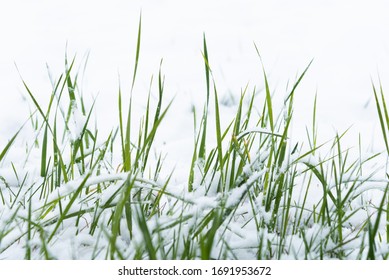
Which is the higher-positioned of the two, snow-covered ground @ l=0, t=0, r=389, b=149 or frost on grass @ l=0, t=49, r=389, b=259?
snow-covered ground @ l=0, t=0, r=389, b=149

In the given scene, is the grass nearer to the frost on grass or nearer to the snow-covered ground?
the frost on grass

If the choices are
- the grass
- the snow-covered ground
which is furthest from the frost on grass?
the snow-covered ground

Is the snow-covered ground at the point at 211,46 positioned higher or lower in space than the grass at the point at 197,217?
higher

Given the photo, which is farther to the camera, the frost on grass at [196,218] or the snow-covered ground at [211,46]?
the snow-covered ground at [211,46]

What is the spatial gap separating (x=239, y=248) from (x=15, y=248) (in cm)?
38

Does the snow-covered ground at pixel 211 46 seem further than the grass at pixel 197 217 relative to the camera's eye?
Yes

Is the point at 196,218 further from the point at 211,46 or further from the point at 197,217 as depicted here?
the point at 211,46

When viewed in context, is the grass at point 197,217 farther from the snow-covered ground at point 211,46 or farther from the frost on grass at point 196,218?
the snow-covered ground at point 211,46

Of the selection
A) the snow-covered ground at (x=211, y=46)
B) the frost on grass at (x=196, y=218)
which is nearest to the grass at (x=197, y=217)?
the frost on grass at (x=196, y=218)

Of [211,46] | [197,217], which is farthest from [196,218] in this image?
[211,46]

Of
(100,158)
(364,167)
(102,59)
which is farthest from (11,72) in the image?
(364,167)

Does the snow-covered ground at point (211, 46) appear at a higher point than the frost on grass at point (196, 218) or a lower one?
higher

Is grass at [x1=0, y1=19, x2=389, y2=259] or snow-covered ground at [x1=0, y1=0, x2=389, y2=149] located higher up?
snow-covered ground at [x1=0, y1=0, x2=389, y2=149]

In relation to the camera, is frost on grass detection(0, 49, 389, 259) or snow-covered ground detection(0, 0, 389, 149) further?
snow-covered ground detection(0, 0, 389, 149)
